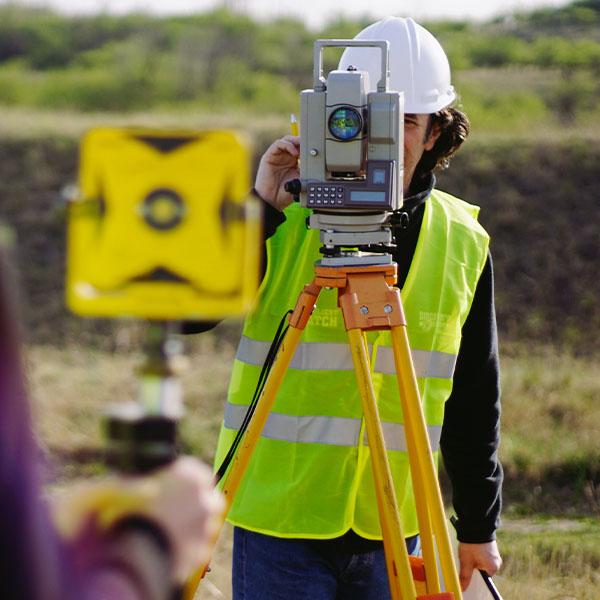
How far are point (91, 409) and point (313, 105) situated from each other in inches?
223

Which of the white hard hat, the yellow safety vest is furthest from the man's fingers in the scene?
the white hard hat

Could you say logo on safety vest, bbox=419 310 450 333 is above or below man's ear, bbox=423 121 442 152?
below

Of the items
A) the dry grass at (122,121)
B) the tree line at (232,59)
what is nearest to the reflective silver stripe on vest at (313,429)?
the tree line at (232,59)

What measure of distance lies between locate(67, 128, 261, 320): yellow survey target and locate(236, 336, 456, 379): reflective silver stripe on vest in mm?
1203

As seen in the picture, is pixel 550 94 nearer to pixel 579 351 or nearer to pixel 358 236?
pixel 579 351

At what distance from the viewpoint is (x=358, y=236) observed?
2.24m

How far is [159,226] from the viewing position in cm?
117

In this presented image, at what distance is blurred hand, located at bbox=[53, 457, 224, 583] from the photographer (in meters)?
1.13

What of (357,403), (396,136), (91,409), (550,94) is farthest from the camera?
(550,94)

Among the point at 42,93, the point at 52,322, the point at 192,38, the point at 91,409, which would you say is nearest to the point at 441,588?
the point at 91,409

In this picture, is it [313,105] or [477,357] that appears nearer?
[313,105]

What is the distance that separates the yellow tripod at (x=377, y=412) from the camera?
7.10 ft

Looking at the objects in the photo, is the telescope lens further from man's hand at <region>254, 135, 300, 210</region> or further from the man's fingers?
the man's fingers

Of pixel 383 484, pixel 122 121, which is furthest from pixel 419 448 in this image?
pixel 122 121
